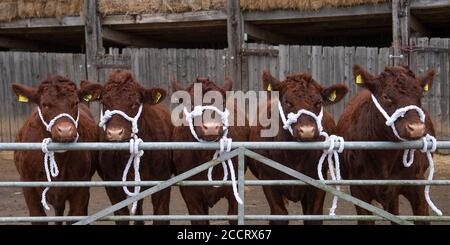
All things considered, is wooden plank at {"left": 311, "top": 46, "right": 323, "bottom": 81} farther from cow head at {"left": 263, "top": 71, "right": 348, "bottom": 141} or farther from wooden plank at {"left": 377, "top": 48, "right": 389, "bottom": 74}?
cow head at {"left": 263, "top": 71, "right": 348, "bottom": 141}

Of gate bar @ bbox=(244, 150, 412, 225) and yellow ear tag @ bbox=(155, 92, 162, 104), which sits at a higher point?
yellow ear tag @ bbox=(155, 92, 162, 104)

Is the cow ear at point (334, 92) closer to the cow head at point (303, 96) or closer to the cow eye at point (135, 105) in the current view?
the cow head at point (303, 96)

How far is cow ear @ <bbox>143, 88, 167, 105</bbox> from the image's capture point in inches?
188

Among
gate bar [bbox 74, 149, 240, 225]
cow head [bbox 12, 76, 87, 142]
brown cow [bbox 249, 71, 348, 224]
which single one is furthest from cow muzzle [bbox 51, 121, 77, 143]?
brown cow [bbox 249, 71, 348, 224]

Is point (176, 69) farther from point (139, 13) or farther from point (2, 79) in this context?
point (2, 79)

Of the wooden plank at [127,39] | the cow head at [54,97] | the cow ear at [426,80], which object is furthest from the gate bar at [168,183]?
the wooden plank at [127,39]

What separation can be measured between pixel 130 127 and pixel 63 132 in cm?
76

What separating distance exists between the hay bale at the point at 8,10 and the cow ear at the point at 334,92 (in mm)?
8917

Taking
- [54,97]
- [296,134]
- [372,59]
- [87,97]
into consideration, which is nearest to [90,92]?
[87,97]

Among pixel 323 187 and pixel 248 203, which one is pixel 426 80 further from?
pixel 248 203

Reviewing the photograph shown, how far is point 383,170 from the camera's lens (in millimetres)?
4445

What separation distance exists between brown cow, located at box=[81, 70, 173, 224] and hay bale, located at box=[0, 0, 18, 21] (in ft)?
24.6

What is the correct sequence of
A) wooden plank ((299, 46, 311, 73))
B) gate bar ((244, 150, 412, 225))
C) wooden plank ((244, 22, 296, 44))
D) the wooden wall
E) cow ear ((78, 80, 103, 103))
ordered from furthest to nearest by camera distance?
wooden plank ((244, 22, 296, 44))
wooden plank ((299, 46, 311, 73))
the wooden wall
cow ear ((78, 80, 103, 103))
gate bar ((244, 150, 412, 225))

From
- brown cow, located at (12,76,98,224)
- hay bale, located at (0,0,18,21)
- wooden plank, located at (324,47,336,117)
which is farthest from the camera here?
hay bale, located at (0,0,18,21)
